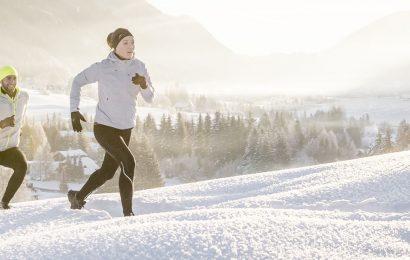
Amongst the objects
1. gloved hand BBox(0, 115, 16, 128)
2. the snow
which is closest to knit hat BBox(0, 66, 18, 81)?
gloved hand BBox(0, 115, 16, 128)

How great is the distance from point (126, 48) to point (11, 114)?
2.34m

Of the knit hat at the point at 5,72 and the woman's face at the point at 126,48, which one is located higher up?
the woman's face at the point at 126,48

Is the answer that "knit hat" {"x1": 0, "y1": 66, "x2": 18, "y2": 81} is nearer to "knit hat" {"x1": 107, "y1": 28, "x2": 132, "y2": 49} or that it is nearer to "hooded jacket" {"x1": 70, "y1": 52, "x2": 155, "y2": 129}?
"hooded jacket" {"x1": 70, "y1": 52, "x2": 155, "y2": 129}

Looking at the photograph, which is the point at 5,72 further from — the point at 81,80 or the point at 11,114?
the point at 81,80

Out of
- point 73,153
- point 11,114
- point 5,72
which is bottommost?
point 73,153

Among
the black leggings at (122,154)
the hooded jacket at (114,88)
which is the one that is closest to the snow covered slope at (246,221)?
the black leggings at (122,154)

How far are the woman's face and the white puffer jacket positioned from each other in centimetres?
217

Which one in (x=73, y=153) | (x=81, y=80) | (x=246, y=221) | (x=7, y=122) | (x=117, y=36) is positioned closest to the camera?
(x=246, y=221)

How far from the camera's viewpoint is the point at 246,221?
3408 mm

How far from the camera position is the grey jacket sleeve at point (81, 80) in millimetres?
5645

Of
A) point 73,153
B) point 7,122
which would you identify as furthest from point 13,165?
point 73,153

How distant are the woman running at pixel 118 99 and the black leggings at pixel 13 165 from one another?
5.72ft

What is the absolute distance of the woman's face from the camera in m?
5.53

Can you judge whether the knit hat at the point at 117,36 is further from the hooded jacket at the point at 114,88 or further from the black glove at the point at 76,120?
the black glove at the point at 76,120
